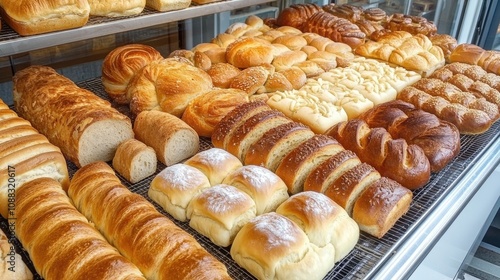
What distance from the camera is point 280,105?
2.74 metres

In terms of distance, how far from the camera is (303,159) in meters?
2.09

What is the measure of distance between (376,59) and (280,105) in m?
1.39

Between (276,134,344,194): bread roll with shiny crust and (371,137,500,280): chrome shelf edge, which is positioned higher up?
(276,134,344,194): bread roll with shiny crust

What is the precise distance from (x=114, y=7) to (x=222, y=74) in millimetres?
1094

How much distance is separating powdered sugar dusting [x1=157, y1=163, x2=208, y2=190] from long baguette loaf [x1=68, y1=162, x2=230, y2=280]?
20cm

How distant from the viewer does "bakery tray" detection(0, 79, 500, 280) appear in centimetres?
169

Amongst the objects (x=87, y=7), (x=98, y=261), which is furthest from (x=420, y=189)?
(x=87, y=7)

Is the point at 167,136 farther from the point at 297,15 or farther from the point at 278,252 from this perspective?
the point at 297,15

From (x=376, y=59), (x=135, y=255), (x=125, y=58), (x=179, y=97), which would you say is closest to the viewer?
(x=135, y=255)

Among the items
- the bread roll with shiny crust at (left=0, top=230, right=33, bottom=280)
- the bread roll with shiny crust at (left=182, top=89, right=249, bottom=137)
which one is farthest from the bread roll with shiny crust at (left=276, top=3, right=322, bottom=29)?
the bread roll with shiny crust at (left=0, top=230, right=33, bottom=280)

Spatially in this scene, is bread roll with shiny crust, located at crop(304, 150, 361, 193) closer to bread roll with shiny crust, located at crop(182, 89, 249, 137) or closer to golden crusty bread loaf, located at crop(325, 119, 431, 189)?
golden crusty bread loaf, located at crop(325, 119, 431, 189)

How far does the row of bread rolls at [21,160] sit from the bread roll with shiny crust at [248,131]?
0.87 m

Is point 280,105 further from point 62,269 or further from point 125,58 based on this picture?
point 62,269

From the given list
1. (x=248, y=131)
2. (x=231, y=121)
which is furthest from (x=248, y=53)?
(x=248, y=131)
